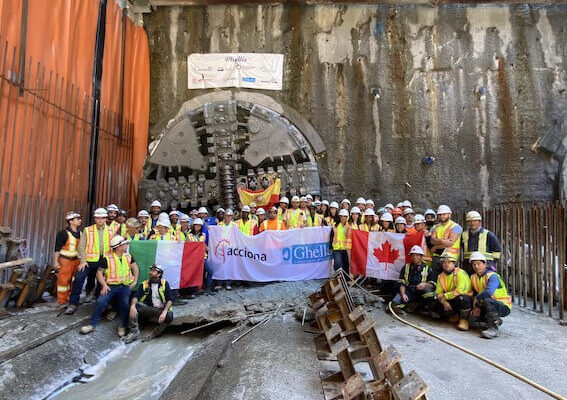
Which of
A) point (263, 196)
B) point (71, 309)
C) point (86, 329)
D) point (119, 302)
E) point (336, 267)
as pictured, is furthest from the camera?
point (263, 196)

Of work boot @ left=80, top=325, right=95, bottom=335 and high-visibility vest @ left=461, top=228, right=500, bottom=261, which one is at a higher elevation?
high-visibility vest @ left=461, top=228, right=500, bottom=261

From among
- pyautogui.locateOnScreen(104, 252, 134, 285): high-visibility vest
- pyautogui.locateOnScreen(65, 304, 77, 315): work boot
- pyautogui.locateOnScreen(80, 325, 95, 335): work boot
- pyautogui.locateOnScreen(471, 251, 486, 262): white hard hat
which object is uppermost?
pyautogui.locateOnScreen(471, 251, 486, 262): white hard hat

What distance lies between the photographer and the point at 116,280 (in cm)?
572

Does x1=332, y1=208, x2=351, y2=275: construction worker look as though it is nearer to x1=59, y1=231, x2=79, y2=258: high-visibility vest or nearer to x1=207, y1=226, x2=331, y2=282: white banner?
x1=207, y1=226, x2=331, y2=282: white banner

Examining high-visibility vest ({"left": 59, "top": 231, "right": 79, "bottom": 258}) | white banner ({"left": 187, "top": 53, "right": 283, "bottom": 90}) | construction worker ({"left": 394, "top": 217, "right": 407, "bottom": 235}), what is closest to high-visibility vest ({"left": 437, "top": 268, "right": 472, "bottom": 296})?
construction worker ({"left": 394, "top": 217, "right": 407, "bottom": 235})

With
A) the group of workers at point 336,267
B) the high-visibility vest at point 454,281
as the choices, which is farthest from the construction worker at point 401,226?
the high-visibility vest at point 454,281

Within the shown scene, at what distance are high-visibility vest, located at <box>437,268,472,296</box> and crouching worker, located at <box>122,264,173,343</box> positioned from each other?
4.12m

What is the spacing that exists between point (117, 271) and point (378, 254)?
4.42 meters

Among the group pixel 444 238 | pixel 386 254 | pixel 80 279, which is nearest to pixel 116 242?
pixel 80 279

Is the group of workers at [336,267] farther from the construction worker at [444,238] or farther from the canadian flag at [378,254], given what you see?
the canadian flag at [378,254]

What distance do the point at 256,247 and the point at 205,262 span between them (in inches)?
39.6

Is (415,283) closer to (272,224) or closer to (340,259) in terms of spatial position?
(340,259)

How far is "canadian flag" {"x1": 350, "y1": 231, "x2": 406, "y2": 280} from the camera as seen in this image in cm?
682

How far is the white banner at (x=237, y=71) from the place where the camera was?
10.9 meters
